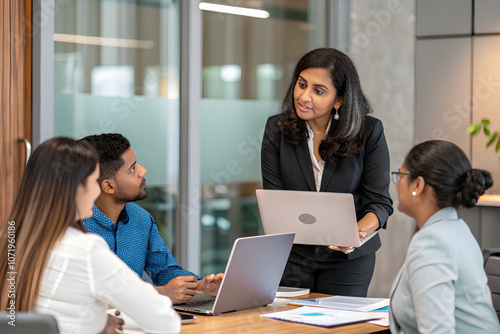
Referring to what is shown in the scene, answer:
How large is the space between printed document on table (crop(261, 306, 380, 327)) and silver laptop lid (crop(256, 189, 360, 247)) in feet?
0.99

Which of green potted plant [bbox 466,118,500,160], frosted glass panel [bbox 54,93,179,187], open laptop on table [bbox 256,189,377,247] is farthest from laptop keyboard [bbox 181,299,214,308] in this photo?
green potted plant [bbox 466,118,500,160]

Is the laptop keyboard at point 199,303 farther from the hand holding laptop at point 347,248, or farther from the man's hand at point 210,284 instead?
the hand holding laptop at point 347,248

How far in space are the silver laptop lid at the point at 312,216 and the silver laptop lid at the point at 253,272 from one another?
0.18 m

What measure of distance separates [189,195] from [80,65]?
1050 millimetres

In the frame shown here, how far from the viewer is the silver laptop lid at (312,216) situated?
86.3 inches

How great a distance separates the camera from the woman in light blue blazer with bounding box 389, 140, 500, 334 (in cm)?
167

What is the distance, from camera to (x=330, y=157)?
2594 millimetres

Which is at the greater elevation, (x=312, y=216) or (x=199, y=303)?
(x=312, y=216)

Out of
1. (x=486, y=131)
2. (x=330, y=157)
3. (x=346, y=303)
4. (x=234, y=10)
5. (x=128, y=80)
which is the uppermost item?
(x=234, y=10)

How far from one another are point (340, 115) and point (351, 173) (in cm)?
24

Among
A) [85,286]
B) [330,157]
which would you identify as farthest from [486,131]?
[85,286]

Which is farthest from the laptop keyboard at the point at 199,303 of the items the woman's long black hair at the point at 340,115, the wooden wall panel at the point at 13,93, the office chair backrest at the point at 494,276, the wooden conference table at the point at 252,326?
the wooden wall panel at the point at 13,93

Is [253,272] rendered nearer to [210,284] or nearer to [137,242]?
[210,284]

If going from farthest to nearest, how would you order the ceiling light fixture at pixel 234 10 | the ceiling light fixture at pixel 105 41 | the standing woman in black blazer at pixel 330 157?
the ceiling light fixture at pixel 234 10 → the ceiling light fixture at pixel 105 41 → the standing woman in black blazer at pixel 330 157
